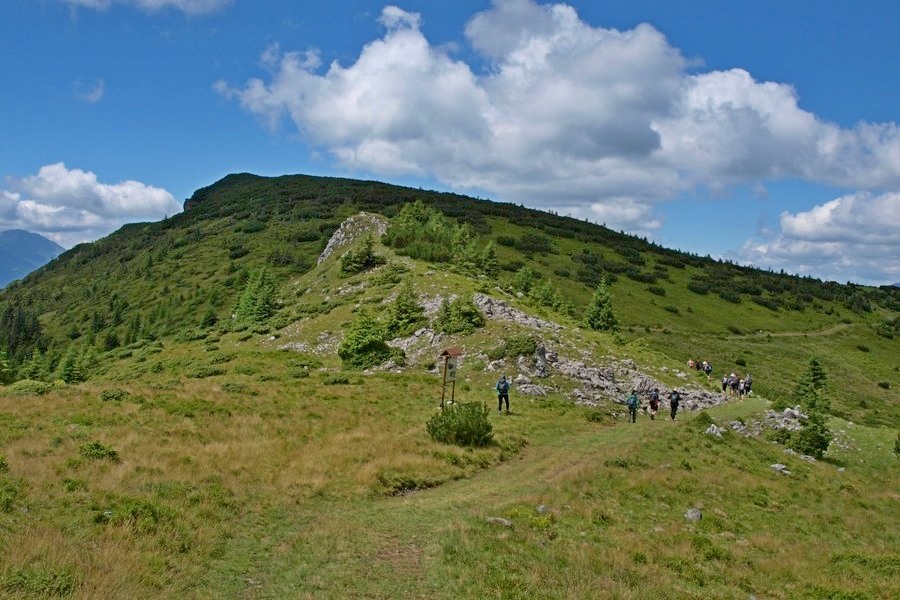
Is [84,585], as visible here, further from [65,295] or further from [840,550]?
[65,295]

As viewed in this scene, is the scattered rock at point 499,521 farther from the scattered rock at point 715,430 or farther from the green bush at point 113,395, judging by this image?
the green bush at point 113,395

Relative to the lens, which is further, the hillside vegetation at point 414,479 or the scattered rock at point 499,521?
the scattered rock at point 499,521

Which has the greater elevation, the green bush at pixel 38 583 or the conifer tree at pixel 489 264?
the conifer tree at pixel 489 264

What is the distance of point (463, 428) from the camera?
24750mm

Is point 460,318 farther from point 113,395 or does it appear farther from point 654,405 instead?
point 113,395

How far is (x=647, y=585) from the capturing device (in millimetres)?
11562

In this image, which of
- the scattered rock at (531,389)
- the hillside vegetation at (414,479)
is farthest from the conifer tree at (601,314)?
the scattered rock at (531,389)

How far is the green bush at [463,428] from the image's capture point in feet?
81.1

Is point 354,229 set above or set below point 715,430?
above

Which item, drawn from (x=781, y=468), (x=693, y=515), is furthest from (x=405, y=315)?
(x=693, y=515)

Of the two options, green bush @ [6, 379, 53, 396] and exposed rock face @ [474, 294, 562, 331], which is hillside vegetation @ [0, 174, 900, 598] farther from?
exposed rock face @ [474, 294, 562, 331]

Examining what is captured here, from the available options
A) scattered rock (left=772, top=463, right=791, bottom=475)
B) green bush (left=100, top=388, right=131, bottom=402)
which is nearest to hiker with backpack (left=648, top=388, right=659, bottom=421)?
scattered rock (left=772, top=463, right=791, bottom=475)

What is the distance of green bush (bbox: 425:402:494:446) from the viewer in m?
24.7

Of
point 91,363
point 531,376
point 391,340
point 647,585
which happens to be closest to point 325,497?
point 647,585
